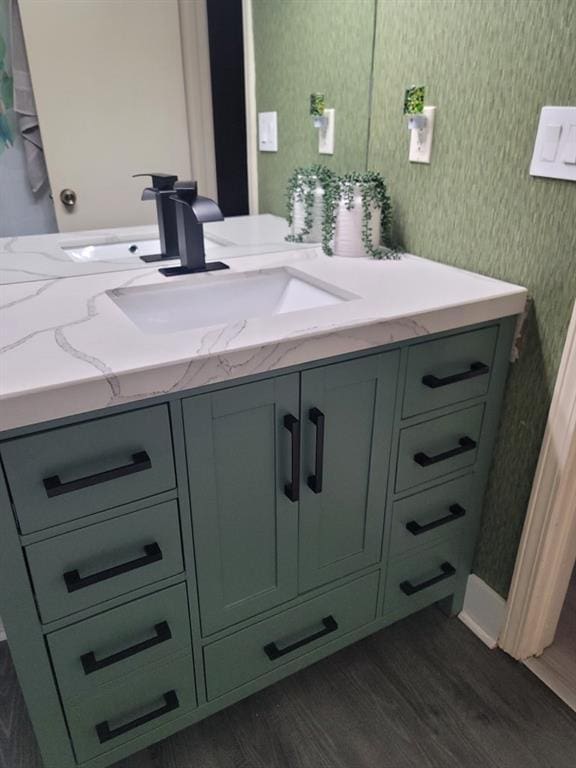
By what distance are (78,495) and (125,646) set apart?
1.12 ft

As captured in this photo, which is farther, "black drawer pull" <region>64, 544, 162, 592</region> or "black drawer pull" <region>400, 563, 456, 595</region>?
"black drawer pull" <region>400, 563, 456, 595</region>

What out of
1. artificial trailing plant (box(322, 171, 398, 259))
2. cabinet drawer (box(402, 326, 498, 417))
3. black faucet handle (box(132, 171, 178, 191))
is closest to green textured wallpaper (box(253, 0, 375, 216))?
artificial trailing plant (box(322, 171, 398, 259))

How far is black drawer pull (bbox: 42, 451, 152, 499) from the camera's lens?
0.82m

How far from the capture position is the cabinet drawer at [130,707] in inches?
41.1

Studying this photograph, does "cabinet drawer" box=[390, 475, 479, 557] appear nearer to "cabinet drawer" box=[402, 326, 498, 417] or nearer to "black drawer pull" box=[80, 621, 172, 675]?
"cabinet drawer" box=[402, 326, 498, 417]

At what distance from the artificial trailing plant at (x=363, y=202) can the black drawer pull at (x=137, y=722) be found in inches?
42.0

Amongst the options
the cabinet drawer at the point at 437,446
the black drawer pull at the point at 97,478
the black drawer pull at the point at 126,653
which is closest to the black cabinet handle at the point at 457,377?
the cabinet drawer at the point at 437,446

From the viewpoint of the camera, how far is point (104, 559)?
36.7 inches

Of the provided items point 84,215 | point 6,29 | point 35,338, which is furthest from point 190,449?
point 6,29

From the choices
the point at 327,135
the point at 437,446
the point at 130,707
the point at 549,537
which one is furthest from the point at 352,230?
the point at 130,707

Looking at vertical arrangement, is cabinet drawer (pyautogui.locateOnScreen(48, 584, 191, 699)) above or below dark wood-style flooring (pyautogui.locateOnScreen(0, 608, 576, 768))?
above

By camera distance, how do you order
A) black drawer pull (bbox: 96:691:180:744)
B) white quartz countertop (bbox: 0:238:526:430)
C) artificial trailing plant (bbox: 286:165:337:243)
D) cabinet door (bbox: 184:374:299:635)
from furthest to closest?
artificial trailing plant (bbox: 286:165:337:243) → black drawer pull (bbox: 96:691:180:744) → cabinet door (bbox: 184:374:299:635) → white quartz countertop (bbox: 0:238:526:430)

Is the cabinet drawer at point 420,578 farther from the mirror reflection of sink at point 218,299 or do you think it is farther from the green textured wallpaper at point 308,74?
the green textured wallpaper at point 308,74

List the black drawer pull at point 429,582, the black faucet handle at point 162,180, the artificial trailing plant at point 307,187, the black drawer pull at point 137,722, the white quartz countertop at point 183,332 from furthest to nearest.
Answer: the artificial trailing plant at point 307,187, the black drawer pull at point 429,582, the black faucet handle at point 162,180, the black drawer pull at point 137,722, the white quartz countertop at point 183,332
